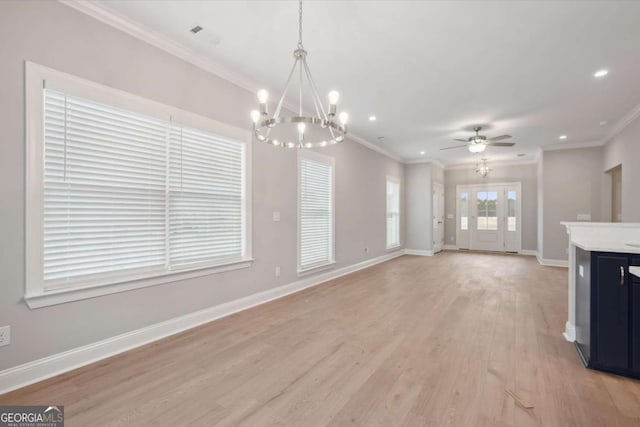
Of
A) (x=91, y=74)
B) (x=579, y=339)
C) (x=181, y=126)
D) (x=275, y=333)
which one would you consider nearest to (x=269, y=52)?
(x=181, y=126)

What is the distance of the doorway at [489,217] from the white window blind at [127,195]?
8.74 meters

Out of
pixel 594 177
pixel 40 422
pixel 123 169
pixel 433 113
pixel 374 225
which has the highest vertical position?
pixel 433 113

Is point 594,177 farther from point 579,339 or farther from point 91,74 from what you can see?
point 91,74

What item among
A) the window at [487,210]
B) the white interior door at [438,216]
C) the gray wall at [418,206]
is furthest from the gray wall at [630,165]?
the white interior door at [438,216]

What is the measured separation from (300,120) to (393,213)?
257 inches

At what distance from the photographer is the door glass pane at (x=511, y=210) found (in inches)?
360

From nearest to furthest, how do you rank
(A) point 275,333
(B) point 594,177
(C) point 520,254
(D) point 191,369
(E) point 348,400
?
(E) point 348,400 → (D) point 191,369 → (A) point 275,333 → (B) point 594,177 → (C) point 520,254

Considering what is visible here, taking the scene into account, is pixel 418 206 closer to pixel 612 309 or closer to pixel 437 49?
pixel 437 49

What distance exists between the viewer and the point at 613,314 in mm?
2244

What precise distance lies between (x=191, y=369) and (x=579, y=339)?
137 inches

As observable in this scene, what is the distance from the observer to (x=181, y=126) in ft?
10.2

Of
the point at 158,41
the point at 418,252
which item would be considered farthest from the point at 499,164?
the point at 158,41

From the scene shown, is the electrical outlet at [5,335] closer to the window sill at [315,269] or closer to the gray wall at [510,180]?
the window sill at [315,269]

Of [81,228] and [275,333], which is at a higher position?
[81,228]
